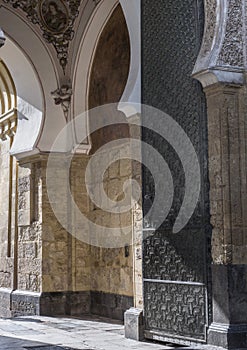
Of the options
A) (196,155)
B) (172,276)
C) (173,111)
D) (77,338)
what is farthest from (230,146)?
(77,338)

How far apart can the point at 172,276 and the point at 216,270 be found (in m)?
0.68

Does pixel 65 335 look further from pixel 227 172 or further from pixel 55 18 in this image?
pixel 55 18

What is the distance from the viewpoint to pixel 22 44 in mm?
8859

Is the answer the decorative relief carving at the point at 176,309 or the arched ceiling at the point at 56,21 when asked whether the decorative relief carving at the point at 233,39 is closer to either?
the decorative relief carving at the point at 176,309

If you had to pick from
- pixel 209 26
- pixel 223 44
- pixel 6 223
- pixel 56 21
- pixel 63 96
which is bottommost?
pixel 6 223

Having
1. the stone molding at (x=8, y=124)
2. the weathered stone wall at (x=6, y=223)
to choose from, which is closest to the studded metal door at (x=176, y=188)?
the stone molding at (x=8, y=124)

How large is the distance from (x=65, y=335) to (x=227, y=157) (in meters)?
2.74

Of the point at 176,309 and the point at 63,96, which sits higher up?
the point at 63,96

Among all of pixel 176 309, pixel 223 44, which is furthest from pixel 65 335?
pixel 223 44

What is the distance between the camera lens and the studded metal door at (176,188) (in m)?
5.46

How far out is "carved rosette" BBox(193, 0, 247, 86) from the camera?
17.3 ft

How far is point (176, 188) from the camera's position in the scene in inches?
230

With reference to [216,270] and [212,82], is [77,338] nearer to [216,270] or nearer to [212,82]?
[216,270]

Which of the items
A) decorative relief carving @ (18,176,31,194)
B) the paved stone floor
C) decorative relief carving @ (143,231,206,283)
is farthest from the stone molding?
decorative relief carving @ (143,231,206,283)
